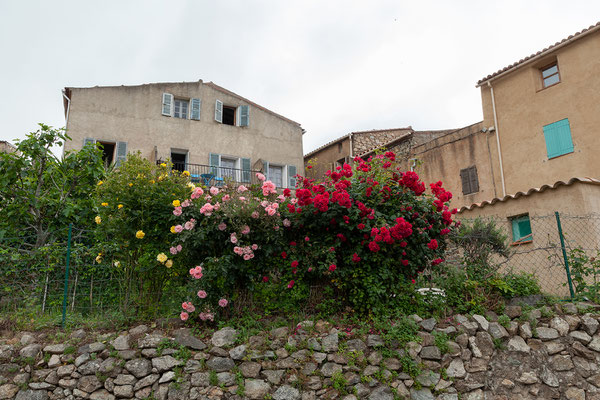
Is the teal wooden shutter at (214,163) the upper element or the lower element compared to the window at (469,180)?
upper

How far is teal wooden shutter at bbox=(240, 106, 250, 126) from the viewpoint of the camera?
1812cm

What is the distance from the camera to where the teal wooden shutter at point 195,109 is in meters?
17.2

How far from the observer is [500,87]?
14617 millimetres

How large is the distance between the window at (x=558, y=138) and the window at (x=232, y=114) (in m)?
11.4

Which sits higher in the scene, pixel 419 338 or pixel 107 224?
pixel 107 224

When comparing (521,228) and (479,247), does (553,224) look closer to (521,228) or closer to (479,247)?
(521,228)

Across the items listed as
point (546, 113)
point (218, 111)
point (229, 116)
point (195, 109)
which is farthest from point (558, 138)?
point (195, 109)

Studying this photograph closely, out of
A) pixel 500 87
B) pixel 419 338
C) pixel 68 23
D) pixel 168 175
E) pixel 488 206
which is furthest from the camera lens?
pixel 500 87

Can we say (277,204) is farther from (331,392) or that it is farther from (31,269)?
(31,269)

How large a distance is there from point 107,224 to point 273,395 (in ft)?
10.8

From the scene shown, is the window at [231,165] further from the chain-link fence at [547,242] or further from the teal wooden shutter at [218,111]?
the chain-link fence at [547,242]

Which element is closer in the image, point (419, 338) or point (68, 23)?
point (419, 338)

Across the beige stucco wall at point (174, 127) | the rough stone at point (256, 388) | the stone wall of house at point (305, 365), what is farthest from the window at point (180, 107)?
the rough stone at point (256, 388)

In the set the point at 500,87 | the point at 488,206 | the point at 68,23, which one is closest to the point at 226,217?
the point at 68,23
